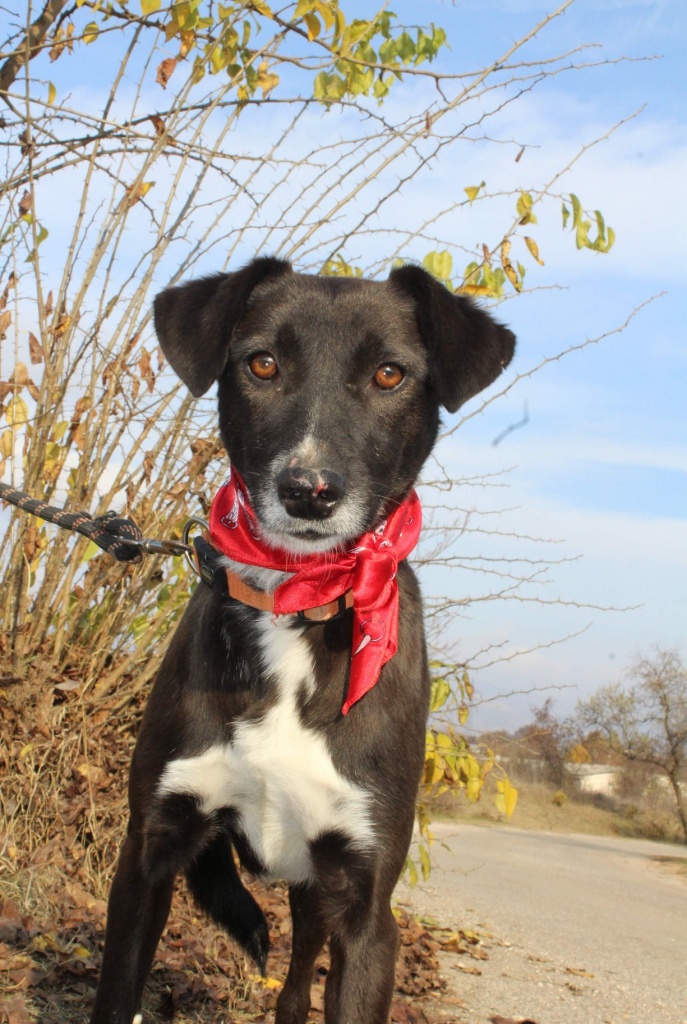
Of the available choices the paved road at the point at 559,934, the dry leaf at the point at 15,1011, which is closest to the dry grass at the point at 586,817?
the paved road at the point at 559,934

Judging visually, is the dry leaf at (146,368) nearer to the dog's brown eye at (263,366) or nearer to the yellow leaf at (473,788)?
the dog's brown eye at (263,366)

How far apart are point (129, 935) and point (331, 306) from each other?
180 cm

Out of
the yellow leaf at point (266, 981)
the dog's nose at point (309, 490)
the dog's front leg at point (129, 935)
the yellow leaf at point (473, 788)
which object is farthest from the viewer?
the yellow leaf at point (473, 788)

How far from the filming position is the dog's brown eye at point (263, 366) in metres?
2.80

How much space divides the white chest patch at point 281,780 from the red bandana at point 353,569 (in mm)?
165

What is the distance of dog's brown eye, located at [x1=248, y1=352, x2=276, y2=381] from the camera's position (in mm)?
2797

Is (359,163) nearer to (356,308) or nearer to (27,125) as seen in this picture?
(27,125)

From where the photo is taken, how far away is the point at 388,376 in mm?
2812

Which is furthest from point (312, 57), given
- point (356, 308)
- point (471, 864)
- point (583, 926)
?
point (471, 864)

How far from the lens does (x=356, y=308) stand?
293 centimetres

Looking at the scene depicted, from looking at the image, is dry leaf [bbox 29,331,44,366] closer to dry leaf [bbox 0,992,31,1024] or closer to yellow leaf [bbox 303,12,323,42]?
yellow leaf [bbox 303,12,323,42]

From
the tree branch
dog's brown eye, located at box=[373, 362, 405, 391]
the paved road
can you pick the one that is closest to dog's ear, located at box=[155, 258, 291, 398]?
dog's brown eye, located at box=[373, 362, 405, 391]

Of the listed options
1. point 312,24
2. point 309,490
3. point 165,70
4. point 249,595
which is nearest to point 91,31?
point 165,70

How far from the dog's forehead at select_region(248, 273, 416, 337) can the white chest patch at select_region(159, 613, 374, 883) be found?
98 cm
